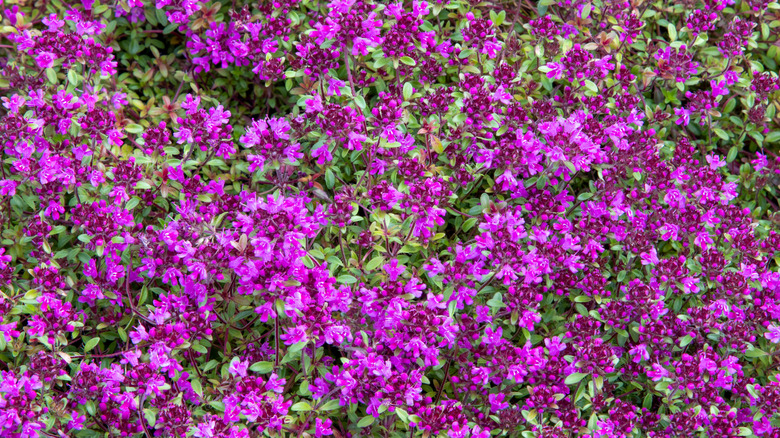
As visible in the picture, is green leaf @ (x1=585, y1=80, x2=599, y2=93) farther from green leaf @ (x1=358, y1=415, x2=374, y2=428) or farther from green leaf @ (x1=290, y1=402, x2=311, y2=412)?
green leaf @ (x1=290, y1=402, x2=311, y2=412)

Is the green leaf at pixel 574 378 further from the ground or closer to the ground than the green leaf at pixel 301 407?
further from the ground

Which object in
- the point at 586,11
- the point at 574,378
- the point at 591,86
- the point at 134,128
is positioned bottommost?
the point at 574,378

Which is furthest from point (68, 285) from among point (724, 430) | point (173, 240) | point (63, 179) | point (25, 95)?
point (724, 430)

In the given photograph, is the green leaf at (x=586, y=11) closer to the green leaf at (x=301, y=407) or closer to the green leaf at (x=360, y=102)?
the green leaf at (x=360, y=102)

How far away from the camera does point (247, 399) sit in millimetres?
2848

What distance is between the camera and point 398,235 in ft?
11.0

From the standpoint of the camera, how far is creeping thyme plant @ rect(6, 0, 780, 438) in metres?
3.00

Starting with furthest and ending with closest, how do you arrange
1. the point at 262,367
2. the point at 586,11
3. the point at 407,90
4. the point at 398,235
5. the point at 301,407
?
1. the point at 586,11
2. the point at 407,90
3. the point at 398,235
4. the point at 262,367
5. the point at 301,407

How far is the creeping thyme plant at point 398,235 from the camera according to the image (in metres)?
3.00

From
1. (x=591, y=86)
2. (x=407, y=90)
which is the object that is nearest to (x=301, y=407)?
(x=407, y=90)

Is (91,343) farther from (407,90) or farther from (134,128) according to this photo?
(407,90)

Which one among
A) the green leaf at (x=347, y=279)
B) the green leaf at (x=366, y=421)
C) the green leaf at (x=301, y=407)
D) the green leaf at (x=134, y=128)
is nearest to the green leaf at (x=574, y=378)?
the green leaf at (x=366, y=421)

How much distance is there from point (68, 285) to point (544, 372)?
2.34m

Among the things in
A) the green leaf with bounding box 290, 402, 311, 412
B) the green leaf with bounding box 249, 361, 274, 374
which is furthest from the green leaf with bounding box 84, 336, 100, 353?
the green leaf with bounding box 290, 402, 311, 412
